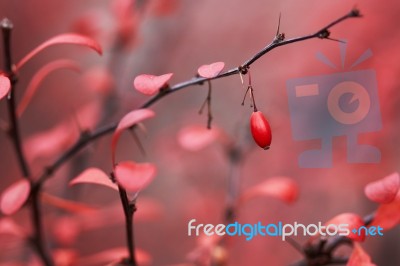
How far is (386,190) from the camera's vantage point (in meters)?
0.43

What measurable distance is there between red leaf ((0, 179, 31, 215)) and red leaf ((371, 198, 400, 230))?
0.35m

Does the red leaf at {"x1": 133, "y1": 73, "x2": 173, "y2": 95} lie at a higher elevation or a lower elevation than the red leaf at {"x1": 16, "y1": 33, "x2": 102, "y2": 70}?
lower

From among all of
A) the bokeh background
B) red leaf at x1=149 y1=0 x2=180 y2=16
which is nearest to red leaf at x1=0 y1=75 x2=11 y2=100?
the bokeh background

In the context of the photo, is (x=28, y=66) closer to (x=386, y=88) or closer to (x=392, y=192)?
(x=386, y=88)

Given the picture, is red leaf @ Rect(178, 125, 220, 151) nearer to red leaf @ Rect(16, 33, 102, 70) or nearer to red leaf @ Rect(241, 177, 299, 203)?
red leaf @ Rect(241, 177, 299, 203)

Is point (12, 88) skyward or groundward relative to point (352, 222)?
skyward

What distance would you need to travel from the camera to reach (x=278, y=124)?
2.72 feet

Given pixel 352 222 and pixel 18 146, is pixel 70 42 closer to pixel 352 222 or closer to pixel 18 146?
pixel 18 146

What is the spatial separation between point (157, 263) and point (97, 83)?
1.40 ft

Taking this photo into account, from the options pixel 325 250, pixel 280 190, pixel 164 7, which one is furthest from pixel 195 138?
pixel 164 7

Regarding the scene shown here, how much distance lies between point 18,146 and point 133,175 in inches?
9.0

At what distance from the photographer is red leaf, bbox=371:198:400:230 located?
0.46 m

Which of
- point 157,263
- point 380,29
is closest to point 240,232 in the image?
point 380,29

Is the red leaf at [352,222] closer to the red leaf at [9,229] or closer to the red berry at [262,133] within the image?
the red berry at [262,133]
